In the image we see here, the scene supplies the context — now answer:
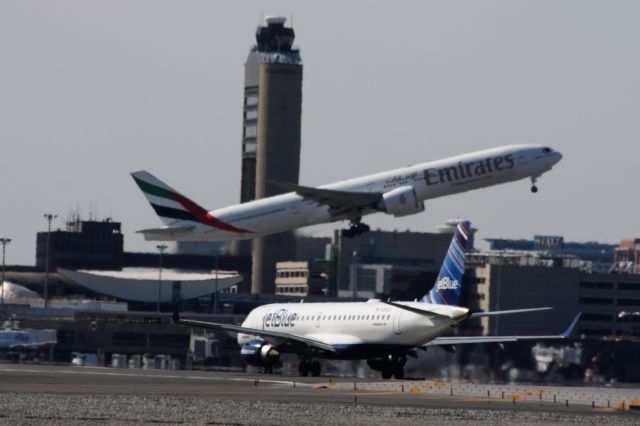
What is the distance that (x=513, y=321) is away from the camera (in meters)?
189

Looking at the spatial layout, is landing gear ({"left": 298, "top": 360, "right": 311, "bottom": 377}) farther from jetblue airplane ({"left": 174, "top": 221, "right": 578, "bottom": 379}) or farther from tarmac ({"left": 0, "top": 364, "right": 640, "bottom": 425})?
tarmac ({"left": 0, "top": 364, "right": 640, "bottom": 425})

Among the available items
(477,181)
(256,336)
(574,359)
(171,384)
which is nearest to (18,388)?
(171,384)

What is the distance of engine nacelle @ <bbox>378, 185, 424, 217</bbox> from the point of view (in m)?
107

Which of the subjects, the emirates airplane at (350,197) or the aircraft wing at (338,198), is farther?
the aircraft wing at (338,198)

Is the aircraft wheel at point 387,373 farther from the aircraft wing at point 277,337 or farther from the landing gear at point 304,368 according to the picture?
the landing gear at point 304,368

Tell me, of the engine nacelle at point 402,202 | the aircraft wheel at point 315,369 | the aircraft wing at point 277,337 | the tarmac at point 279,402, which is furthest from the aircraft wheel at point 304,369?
the engine nacelle at point 402,202

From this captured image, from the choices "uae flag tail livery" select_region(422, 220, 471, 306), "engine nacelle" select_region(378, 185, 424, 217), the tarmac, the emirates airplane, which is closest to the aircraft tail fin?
the emirates airplane

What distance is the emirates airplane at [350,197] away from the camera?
10481 centimetres

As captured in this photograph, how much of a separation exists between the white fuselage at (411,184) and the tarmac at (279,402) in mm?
37594

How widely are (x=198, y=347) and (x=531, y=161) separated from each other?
3331 cm

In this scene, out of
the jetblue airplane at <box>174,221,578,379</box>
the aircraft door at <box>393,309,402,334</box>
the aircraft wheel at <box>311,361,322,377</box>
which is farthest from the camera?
the aircraft wheel at <box>311,361,322,377</box>

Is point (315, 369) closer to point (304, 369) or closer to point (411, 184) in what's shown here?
point (304, 369)

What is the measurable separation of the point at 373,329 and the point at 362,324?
3.19ft

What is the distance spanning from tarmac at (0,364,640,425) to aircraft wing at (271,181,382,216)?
41.4 m
